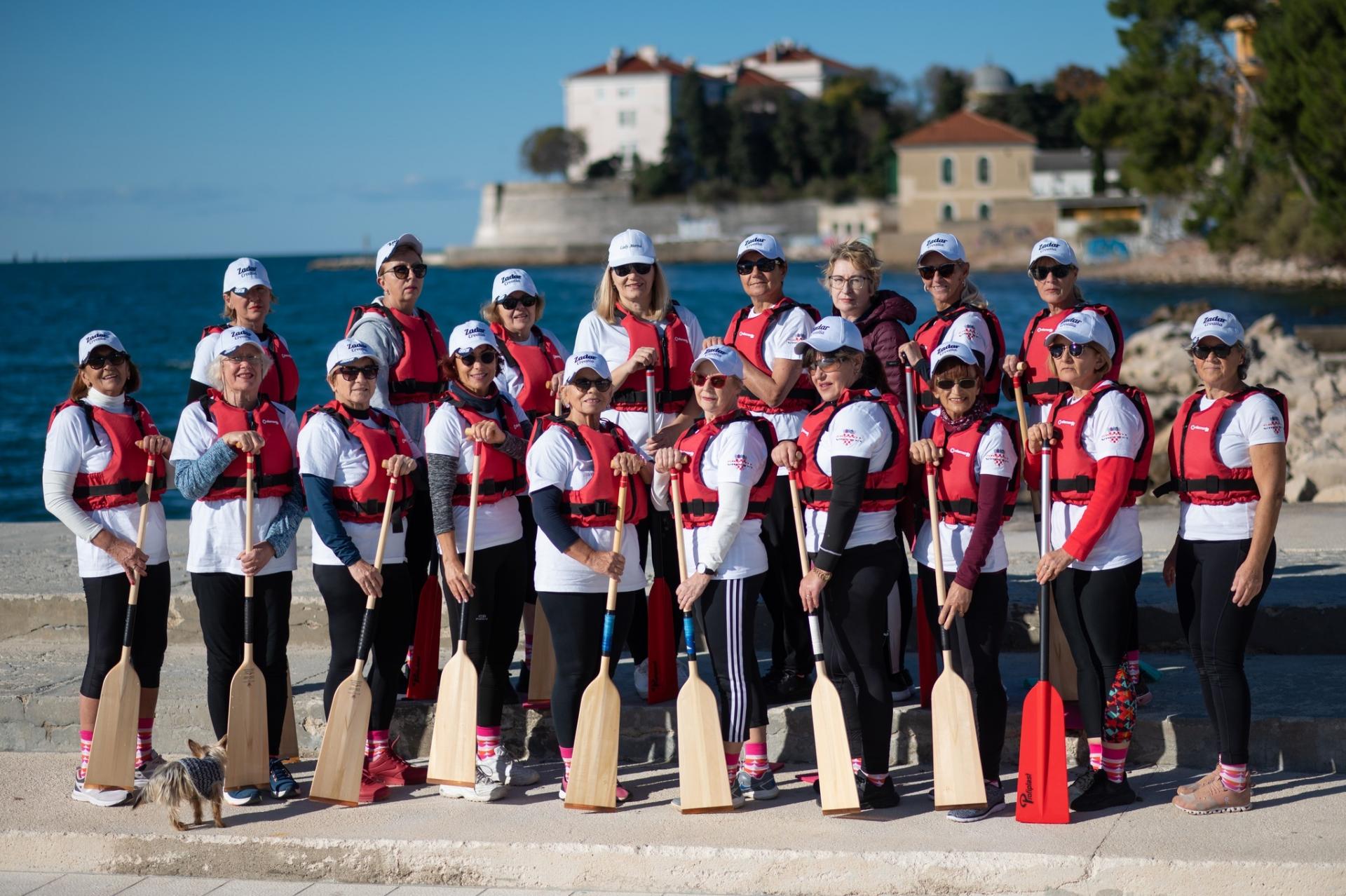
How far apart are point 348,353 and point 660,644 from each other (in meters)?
2.05

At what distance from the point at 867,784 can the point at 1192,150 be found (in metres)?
60.4

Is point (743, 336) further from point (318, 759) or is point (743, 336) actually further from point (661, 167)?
point (661, 167)

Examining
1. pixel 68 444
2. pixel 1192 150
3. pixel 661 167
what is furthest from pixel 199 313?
pixel 68 444

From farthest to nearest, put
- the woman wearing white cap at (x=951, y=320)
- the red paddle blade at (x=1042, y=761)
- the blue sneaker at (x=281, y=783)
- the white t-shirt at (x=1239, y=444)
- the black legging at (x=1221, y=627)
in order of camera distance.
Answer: the woman wearing white cap at (x=951, y=320) < the blue sneaker at (x=281, y=783) < the red paddle blade at (x=1042, y=761) < the black legging at (x=1221, y=627) < the white t-shirt at (x=1239, y=444)

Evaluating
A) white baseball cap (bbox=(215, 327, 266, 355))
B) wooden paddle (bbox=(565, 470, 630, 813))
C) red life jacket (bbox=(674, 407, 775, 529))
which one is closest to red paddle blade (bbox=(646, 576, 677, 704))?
wooden paddle (bbox=(565, 470, 630, 813))

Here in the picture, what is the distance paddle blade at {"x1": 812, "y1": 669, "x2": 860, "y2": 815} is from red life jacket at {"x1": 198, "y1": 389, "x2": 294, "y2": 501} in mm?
2507

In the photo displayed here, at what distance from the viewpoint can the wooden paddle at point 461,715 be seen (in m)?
6.17

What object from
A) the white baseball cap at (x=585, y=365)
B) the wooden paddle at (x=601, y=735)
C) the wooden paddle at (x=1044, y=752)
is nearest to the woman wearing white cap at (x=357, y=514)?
the white baseball cap at (x=585, y=365)

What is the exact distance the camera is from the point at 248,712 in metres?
6.13

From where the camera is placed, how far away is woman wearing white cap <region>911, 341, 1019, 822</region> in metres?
5.66

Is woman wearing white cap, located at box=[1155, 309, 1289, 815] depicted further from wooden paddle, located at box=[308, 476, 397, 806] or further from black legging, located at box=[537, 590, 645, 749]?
wooden paddle, located at box=[308, 476, 397, 806]

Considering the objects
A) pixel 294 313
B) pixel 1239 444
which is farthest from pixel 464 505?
pixel 294 313

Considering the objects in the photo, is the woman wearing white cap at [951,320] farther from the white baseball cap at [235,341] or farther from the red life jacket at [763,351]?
the white baseball cap at [235,341]

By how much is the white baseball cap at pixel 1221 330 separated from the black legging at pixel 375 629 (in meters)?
3.46
